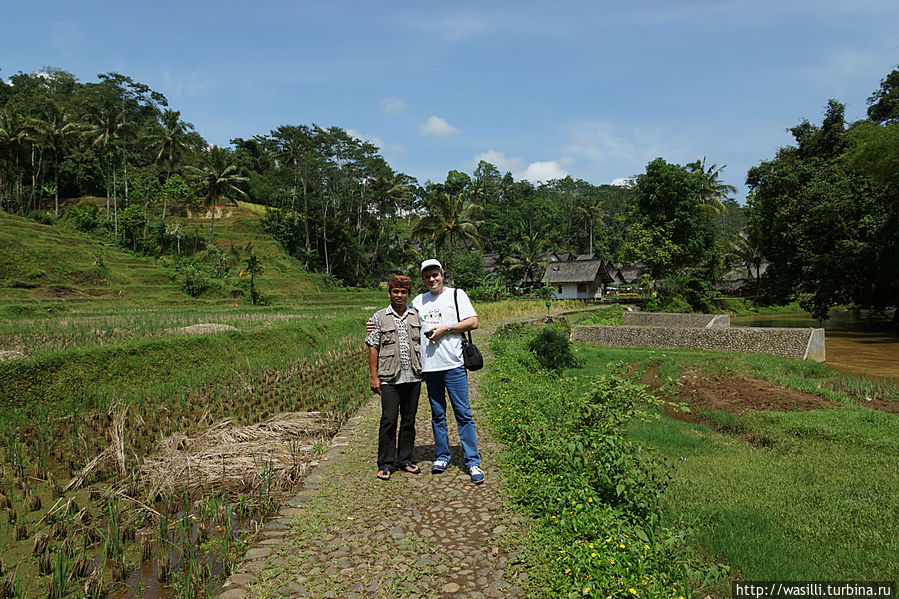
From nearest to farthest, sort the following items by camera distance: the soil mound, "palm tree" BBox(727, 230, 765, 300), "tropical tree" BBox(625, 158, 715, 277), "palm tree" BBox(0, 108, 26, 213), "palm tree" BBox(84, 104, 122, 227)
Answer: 1. the soil mound
2. "tropical tree" BBox(625, 158, 715, 277)
3. "palm tree" BBox(0, 108, 26, 213)
4. "palm tree" BBox(84, 104, 122, 227)
5. "palm tree" BBox(727, 230, 765, 300)

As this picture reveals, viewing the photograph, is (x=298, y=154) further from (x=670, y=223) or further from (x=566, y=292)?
(x=670, y=223)

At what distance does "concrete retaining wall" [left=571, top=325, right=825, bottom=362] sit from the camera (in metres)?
13.8

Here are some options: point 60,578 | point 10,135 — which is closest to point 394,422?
point 60,578

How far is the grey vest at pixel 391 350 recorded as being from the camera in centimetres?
419

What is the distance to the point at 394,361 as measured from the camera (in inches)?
165

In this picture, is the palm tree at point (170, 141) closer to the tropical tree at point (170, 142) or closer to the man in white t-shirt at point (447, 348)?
the tropical tree at point (170, 142)

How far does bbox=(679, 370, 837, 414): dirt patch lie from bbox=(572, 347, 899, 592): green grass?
430mm

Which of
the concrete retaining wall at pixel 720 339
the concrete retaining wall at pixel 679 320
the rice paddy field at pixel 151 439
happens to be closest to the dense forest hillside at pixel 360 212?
the concrete retaining wall at pixel 679 320

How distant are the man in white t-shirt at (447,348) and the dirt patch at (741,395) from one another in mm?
5590

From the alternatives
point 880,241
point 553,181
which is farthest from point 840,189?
point 553,181

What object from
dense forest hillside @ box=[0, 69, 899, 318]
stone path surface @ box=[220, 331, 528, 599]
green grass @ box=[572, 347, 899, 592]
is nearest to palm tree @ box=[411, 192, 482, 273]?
dense forest hillside @ box=[0, 69, 899, 318]

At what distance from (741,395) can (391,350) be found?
7.54 metres

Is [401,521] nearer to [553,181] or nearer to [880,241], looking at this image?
[880,241]

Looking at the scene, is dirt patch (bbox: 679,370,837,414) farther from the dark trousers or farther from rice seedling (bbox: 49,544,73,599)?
rice seedling (bbox: 49,544,73,599)
